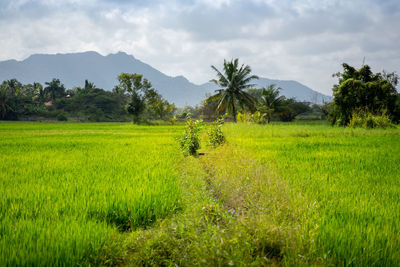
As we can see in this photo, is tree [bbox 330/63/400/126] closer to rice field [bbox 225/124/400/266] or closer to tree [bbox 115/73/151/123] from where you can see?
rice field [bbox 225/124/400/266]

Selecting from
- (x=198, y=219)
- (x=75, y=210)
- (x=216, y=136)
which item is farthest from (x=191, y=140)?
(x=198, y=219)

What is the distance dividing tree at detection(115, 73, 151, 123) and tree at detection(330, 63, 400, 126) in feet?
87.9

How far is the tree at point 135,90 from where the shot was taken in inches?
1468

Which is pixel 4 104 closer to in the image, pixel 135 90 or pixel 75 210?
pixel 135 90

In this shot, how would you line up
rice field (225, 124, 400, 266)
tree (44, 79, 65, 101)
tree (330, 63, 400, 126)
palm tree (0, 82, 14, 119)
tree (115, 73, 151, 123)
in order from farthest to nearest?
tree (44, 79, 65, 101)
palm tree (0, 82, 14, 119)
tree (115, 73, 151, 123)
tree (330, 63, 400, 126)
rice field (225, 124, 400, 266)

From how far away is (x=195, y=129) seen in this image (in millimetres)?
7801

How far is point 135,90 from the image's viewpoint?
42000 mm

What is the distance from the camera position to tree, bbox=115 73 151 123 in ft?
122

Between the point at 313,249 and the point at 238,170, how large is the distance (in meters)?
2.28

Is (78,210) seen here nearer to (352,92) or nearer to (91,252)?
A: (91,252)

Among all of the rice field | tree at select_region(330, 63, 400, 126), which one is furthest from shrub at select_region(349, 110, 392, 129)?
the rice field

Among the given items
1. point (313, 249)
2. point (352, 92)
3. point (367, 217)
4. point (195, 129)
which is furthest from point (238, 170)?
point (352, 92)

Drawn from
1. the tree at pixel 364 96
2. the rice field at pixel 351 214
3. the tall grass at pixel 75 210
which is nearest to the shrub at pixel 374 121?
the tree at pixel 364 96

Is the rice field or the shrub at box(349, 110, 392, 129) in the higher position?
the shrub at box(349, 110, 392, 129)
